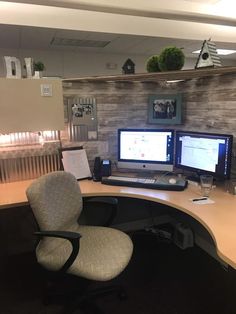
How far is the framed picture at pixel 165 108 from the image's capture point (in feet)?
7.90

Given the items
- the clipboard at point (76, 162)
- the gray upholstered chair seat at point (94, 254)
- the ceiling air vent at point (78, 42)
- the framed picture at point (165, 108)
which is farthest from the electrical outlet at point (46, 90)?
the ceiling air vent at point (78, 42)

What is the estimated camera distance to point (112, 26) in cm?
349

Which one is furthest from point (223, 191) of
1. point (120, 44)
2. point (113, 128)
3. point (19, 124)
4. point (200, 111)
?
point (120, 44)

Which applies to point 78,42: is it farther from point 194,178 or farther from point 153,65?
point 194,178

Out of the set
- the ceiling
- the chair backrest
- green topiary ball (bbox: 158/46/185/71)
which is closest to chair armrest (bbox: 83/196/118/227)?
the chair backrest

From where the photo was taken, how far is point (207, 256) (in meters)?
2.34

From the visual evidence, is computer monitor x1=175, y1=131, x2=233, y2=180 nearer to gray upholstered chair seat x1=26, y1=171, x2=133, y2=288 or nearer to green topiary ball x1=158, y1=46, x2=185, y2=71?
green topiary ball x1=158, y1=46, x2=185, y2=71

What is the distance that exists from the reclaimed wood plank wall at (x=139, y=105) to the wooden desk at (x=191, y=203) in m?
0.45

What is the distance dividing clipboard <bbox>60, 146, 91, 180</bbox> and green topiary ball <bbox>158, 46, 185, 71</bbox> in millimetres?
963

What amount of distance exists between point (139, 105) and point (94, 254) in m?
1.45

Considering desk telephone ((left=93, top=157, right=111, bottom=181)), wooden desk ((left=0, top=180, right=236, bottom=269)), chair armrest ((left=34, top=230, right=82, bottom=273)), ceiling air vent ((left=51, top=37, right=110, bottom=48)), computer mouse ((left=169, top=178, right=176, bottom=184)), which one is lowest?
chair armrest ((left=34, top=230, right=82, bottom=273))

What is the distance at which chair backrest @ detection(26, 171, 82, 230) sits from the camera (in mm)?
1538

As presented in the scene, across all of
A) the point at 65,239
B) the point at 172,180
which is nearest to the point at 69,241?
the point at 65,239

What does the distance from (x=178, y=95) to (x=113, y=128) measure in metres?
0.64
